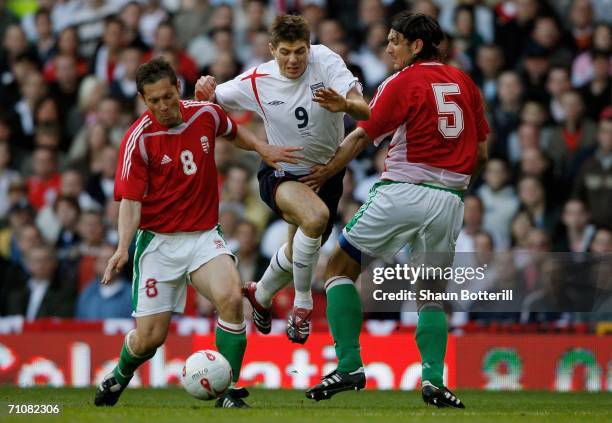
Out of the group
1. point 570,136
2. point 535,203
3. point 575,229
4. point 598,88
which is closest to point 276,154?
point 575,229

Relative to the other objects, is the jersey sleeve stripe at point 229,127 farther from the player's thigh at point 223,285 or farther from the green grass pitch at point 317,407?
the green grass pitch at point 317,407

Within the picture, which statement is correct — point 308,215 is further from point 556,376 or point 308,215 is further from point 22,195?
point 22,195

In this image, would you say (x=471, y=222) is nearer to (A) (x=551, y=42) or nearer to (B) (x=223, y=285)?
(A) (x=551, y=42)

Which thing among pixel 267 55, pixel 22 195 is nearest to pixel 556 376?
pixel 267 55

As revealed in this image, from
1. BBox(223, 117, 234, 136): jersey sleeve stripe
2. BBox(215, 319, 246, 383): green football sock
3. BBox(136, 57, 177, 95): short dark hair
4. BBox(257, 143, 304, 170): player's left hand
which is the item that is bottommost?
BBox(215, 319, 246, 383): green football sock

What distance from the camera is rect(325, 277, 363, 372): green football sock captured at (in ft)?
34.1

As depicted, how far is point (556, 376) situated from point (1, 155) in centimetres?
787

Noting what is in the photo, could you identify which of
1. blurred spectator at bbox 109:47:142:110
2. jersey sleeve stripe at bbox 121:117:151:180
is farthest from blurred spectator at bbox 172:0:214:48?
jersey sleeve stripe at bbox 121:117:151:180

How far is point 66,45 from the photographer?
18.4 meters

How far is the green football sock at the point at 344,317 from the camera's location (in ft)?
34.1

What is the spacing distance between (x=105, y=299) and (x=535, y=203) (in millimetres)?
4865

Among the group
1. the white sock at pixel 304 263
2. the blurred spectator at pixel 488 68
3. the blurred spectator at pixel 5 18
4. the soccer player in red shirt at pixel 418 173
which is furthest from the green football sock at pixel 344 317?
Answer: the blurred spectator at pixel 5 18

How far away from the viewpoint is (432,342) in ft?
33.7

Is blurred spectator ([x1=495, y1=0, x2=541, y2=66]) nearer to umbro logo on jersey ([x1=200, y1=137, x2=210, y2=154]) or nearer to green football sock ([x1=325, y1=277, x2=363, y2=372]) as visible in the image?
green football sock ([x1=325, y1=277, x2=363, y2=372])
